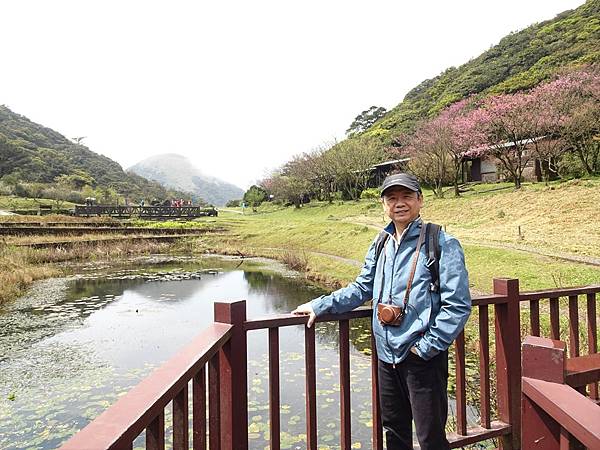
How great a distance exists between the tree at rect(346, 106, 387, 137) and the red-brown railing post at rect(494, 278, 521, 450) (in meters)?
76.6

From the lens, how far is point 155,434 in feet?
4.60

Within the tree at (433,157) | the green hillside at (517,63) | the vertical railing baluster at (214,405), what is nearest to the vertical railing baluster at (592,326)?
the vertical railing baluster at (214,405)

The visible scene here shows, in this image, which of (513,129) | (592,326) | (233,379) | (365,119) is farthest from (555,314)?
(365,119)

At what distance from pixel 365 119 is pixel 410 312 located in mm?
80040

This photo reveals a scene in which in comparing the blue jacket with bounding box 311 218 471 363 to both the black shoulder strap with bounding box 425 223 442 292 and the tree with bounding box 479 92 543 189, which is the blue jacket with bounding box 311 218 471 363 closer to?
the black shoulder strap with bounding box 425 223 442 292

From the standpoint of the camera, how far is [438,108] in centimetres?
5666

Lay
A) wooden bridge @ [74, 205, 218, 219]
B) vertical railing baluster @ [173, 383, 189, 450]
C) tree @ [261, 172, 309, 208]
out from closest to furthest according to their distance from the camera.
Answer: vertical railing baluster @ [173, 383, 189, 450] < wooden bridge @ [74, 205, 218, 219] < tree @ [261, 172, 309, 208]

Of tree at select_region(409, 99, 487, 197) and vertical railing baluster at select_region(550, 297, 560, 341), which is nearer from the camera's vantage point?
vertical railing baluster at select_region(550, 297, 560, 341)

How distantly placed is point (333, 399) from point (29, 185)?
5651cm

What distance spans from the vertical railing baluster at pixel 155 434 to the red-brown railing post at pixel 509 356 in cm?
234

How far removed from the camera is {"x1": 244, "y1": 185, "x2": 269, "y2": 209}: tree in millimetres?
57375

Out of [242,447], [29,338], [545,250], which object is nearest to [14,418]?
[29,338]

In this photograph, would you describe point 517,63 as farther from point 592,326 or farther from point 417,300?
point 417,300

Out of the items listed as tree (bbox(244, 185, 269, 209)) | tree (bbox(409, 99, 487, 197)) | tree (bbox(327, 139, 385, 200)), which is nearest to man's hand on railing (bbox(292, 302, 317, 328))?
tree (bbox(409, 99, 487, 197))
